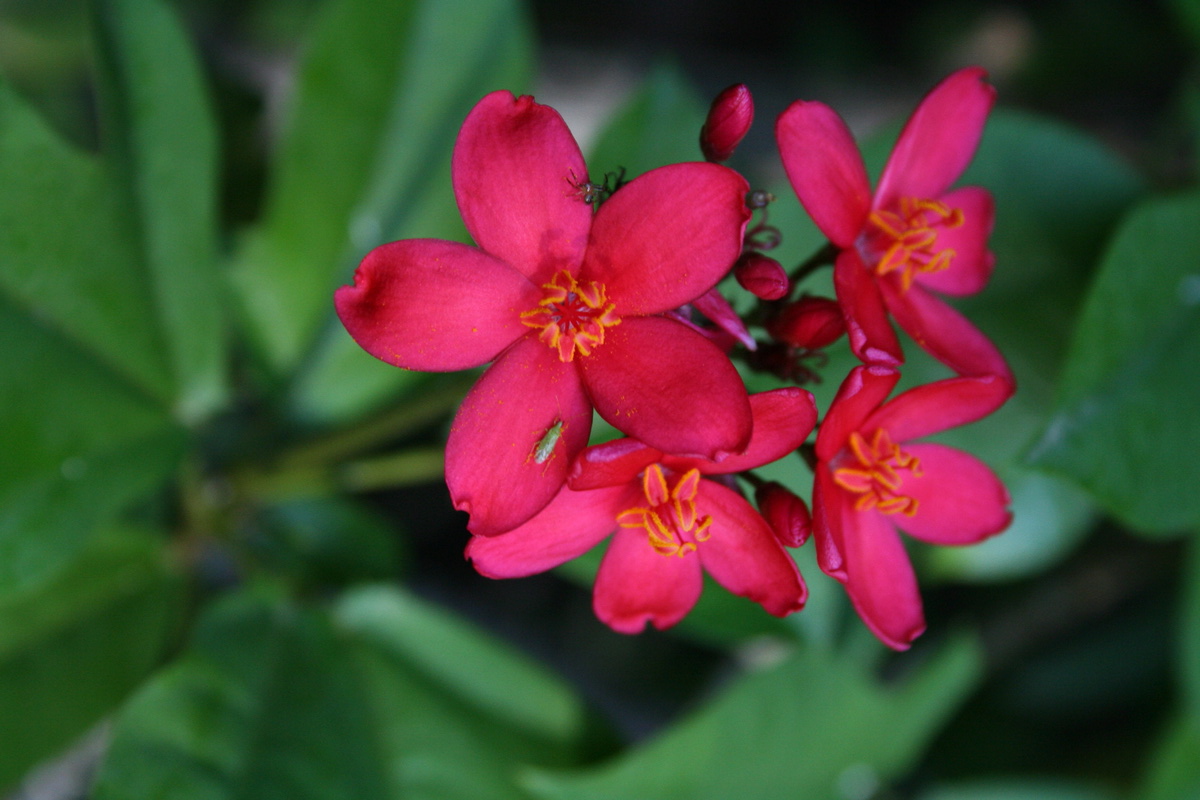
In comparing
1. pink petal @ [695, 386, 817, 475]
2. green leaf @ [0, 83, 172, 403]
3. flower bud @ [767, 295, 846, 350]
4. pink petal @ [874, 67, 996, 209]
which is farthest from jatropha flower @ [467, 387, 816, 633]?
green leaf @ [0, 83, 172, 403]

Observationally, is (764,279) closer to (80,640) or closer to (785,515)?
(785,515)

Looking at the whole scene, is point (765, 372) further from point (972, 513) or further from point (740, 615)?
point (740, 615)

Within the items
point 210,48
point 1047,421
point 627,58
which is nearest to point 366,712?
point 1047,421

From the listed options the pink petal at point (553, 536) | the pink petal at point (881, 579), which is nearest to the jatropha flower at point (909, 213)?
the pink petal at point (881, 579)

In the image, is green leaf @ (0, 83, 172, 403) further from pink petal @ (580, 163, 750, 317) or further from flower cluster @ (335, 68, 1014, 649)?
pink petal @ (580, 163, 750, 317)

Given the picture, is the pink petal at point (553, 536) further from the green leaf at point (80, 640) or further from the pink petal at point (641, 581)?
the green leaf at point (80, 640)
